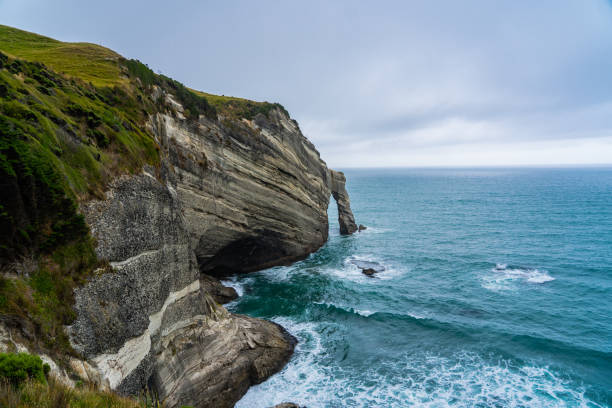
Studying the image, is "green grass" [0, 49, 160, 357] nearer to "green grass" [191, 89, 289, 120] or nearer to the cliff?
the cliff

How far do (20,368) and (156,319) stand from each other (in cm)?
823

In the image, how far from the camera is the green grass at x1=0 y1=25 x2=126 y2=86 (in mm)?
22566

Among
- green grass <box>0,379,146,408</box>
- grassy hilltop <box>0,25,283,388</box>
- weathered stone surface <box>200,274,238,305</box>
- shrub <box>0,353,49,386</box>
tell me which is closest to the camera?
green grass <box>0,379,146,408</box>

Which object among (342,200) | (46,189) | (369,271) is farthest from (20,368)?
(342,200)

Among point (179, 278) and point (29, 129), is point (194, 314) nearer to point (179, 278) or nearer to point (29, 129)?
point (179, 278)

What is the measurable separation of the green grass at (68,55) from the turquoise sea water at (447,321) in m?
23.5

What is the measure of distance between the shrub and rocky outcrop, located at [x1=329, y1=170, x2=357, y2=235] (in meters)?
53.6

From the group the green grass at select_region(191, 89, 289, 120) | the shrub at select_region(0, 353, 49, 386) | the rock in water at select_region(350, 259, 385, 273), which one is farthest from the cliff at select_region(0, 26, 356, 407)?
the rock in water at select_region(350, 259, 385, 273)

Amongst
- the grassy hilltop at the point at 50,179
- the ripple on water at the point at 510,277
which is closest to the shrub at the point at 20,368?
the grassy hilltop at the point at 50,179

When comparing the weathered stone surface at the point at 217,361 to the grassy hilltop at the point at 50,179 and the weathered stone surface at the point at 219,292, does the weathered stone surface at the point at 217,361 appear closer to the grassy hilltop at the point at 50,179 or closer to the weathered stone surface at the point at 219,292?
the grassy hilltop at the point at 50,179

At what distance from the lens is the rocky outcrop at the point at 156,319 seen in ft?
40.7

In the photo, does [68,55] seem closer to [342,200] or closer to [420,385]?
[420,385]

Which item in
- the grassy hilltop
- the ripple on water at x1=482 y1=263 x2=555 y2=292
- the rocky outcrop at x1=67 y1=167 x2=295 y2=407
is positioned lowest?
the ripple on water at x1=482 y1=263 x2=555 y2=292

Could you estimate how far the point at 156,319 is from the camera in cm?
1541
